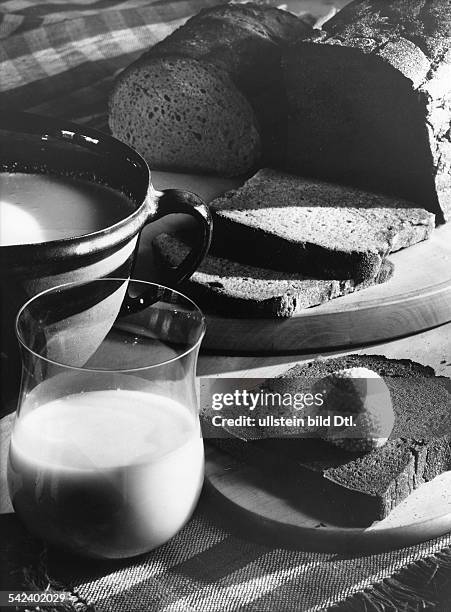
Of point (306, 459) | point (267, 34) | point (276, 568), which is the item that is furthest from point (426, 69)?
point (276, 568)

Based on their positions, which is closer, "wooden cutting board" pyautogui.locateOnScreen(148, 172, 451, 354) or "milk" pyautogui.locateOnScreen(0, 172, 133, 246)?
"milk" pyautogui.locateOnScreen(0, 172, 133, 246)

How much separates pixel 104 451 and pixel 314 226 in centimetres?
72

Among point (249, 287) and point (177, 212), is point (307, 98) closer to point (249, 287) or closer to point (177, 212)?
point (249, 287)

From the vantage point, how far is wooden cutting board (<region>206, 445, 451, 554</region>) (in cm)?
88

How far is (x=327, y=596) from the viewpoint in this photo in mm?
844

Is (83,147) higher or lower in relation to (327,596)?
higher

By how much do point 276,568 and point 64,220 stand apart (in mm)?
458

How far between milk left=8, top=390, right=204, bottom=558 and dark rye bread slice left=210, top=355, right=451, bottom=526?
12 centimetres

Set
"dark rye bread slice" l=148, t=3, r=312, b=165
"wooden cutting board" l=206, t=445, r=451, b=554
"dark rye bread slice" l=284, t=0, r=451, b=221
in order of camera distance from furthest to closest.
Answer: "dark rye bread slice" l=148, t=3, r=312, b=165, "dark rye bread slice" l=284, t=0, r=451, b=221, "wooden cutting board" l=206, t=445, r=451, b=554

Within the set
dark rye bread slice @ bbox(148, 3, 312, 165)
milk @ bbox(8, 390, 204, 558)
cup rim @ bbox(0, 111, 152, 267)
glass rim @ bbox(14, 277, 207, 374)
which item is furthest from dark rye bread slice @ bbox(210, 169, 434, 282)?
milk @ bbox(8, 390, 204, 558)

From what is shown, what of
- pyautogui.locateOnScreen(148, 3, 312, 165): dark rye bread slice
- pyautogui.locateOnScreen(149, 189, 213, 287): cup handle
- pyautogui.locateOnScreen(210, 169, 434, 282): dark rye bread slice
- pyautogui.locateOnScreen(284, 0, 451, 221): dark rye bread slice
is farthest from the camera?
pyautogui.locateOnScreen(148, 3, 312, 165): dark rye bread slice

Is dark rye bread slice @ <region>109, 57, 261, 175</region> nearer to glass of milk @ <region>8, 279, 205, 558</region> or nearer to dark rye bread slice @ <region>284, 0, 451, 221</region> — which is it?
dark rye bread slice @ <region>284, 0, 451, 221</region>

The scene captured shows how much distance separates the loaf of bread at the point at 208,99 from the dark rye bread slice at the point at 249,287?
1.49 ft

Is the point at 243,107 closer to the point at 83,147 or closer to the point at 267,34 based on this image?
the point at 267,34
